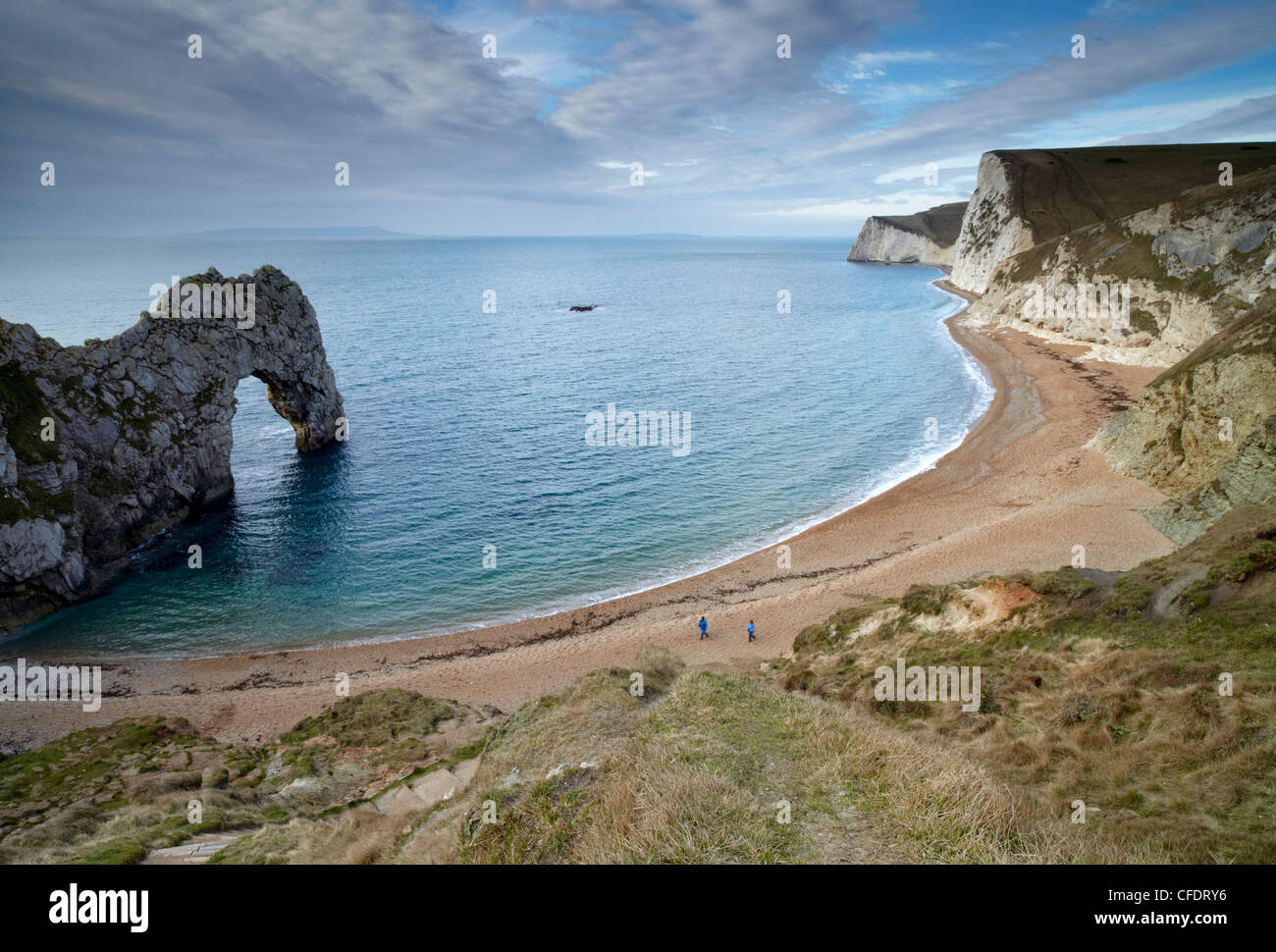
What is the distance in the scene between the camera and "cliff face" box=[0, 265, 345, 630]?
32.9 metres

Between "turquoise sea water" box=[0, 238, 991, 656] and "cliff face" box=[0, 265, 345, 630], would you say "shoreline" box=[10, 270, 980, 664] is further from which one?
"cliff face" box=[0, 265, 345, 630]

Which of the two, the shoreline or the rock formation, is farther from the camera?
the rock formation

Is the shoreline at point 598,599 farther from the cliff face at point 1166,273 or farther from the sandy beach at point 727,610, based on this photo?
the cliff face at point 1166,273

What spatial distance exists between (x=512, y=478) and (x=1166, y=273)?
222ft

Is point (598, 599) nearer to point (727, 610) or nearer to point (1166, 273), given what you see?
point (727, 610)

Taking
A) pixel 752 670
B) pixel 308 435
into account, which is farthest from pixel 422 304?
pixel 752 670

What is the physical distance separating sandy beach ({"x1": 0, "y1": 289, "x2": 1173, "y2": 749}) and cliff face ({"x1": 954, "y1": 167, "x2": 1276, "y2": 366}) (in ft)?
87.5

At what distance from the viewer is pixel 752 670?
23984mm

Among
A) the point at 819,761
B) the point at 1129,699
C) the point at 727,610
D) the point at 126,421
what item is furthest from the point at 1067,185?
the point at 126,421

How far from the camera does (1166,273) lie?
6506cm

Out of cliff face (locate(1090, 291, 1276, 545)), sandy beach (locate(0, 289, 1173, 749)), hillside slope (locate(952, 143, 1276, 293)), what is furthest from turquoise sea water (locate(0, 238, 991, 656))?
hillside slope (locate(952, 143, 1276, 293))

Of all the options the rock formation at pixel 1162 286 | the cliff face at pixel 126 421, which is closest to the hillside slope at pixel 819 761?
the rock formation at pixel 1162 286
